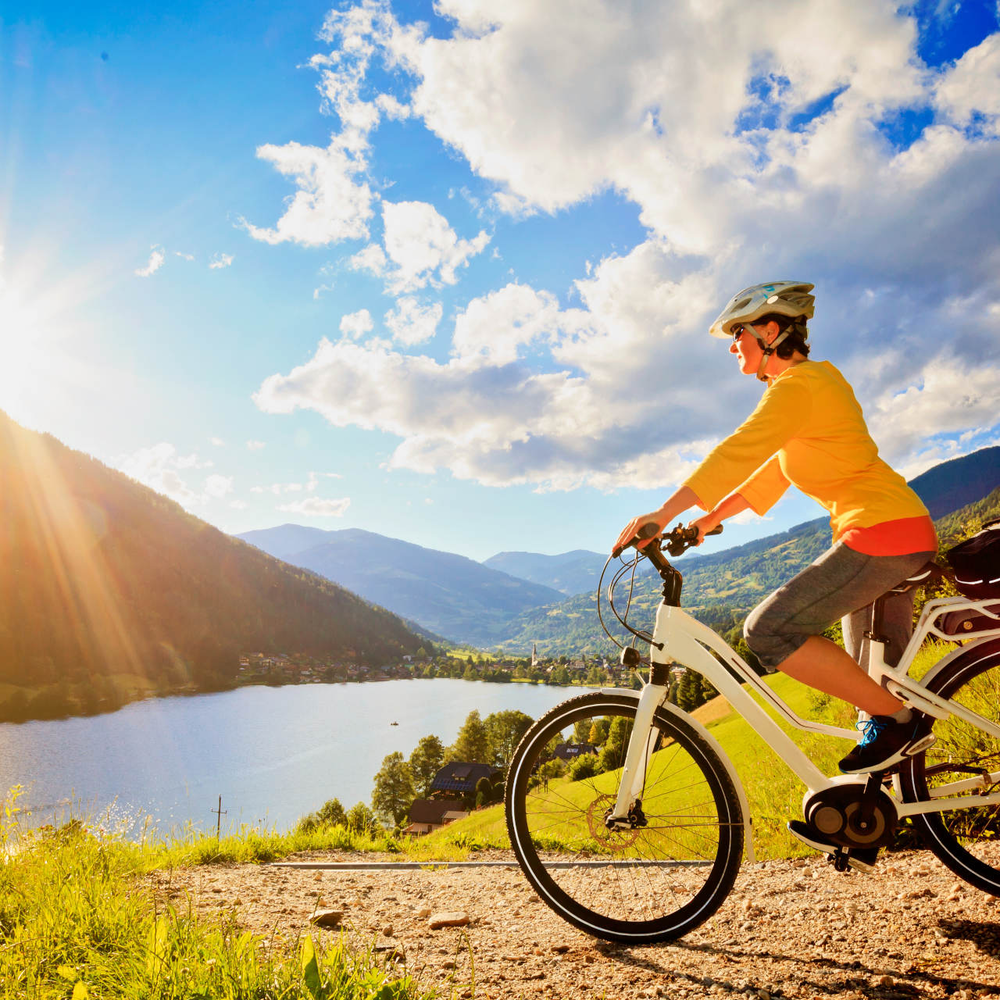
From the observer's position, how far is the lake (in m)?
55.5

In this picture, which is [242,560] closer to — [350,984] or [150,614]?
[150,614]

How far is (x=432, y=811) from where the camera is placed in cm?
4509

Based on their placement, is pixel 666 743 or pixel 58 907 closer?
pixel 58 907

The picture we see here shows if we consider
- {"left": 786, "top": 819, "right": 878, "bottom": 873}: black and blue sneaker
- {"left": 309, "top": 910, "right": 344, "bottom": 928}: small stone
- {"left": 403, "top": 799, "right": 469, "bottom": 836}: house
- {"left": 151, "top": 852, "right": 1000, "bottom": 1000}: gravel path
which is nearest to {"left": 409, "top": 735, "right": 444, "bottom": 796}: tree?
{"left": 403, "top": 799, "right": 469, "bottom": 836}: house

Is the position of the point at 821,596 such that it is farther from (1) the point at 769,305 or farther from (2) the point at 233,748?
(2) the point at 233,748

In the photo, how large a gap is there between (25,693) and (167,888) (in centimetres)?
11359

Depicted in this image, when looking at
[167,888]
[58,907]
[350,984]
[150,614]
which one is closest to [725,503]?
[350,984]

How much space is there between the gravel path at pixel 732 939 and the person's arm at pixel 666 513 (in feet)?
5.42

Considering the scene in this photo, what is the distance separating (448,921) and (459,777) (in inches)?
1973

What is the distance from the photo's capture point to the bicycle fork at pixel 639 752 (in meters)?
2.59

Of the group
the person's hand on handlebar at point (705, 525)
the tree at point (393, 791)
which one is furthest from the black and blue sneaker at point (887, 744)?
the tree at point (393, 791)

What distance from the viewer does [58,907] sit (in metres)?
2.46

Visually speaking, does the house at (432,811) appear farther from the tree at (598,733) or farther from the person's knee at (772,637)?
the person's knee at (772,637)

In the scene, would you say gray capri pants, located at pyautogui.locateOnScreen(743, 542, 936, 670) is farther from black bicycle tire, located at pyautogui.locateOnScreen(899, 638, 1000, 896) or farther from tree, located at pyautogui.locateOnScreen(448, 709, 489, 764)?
tree, located at pyautogui.locateOnScreen(448, 709, 489, 764)
